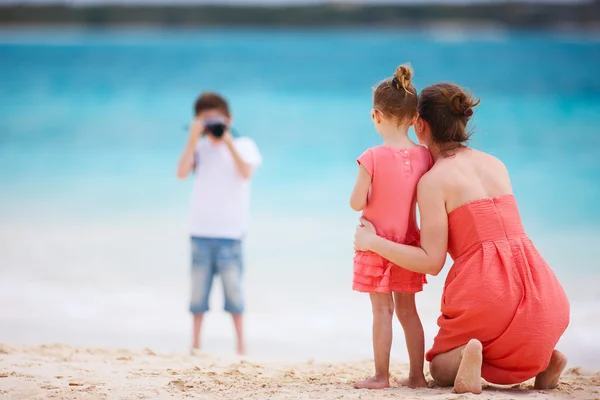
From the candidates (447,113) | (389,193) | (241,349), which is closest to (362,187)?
(389,193)

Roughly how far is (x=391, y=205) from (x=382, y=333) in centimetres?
51

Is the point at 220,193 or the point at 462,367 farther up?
the point at 220,193

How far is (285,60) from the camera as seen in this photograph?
23.7 meters

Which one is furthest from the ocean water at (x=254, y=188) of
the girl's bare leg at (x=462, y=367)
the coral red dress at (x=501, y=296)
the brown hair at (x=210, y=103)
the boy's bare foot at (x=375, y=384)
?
the brown hair at (x=210, y=103)

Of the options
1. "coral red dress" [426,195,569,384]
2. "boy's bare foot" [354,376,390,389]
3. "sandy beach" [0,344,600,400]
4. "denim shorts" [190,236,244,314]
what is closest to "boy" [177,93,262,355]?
"denim shorts" [190,236,244,314]

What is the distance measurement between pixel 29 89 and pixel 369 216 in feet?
53.2

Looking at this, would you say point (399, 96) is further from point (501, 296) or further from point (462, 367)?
point (462, 367)

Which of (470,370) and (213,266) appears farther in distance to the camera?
(213,266)

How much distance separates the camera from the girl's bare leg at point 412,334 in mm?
3141

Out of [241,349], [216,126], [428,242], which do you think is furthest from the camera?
[241,349]

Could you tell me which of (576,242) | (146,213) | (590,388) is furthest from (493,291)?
(146,213)

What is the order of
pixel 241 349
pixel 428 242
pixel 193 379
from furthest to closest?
1. pixel 241 349
2. pixel 193 379
3. pixel 428 242

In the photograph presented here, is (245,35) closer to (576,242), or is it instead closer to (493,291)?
(576,242)

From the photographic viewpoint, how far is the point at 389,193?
304 cm
